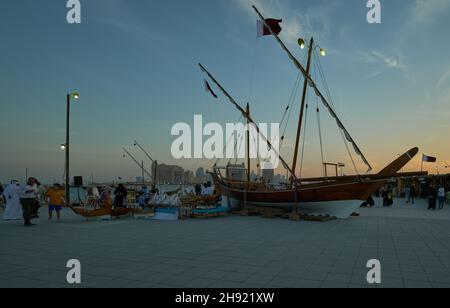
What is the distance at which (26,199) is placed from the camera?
12.4m

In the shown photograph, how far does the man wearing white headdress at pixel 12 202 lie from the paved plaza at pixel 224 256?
174cm

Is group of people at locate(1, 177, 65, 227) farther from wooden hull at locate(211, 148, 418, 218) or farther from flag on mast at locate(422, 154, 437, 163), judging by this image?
flag on mast at locate(422, 154, 437, 163)

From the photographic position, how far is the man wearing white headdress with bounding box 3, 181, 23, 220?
13.5 m

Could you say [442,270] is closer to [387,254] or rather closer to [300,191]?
[387,254]

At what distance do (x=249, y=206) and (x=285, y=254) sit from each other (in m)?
12.0

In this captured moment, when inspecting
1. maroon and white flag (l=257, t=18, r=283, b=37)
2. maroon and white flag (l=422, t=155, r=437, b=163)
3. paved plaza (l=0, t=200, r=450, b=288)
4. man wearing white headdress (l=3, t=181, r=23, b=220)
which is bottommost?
paved plaza (l=0, t=200, r=450, b=288)

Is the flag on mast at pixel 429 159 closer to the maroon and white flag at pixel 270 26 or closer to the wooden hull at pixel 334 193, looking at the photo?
the wooden hull at pixel 334 193

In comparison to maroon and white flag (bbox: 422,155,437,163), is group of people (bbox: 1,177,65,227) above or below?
below

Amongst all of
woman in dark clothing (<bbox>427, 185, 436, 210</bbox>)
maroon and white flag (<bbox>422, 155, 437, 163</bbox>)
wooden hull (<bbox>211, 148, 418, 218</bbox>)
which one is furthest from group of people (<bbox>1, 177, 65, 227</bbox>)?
maroon and white flag (<bbox>422, 155, 437, 163</bbox>)

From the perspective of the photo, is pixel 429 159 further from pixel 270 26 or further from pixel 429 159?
pixel 270 26

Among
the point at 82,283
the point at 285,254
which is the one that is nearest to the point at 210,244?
the point at 285,254

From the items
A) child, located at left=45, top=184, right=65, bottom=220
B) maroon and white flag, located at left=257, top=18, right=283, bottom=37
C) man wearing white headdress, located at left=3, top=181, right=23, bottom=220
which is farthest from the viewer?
maroon and white flag, located at left=257, top=18, right=283, bottom=37
